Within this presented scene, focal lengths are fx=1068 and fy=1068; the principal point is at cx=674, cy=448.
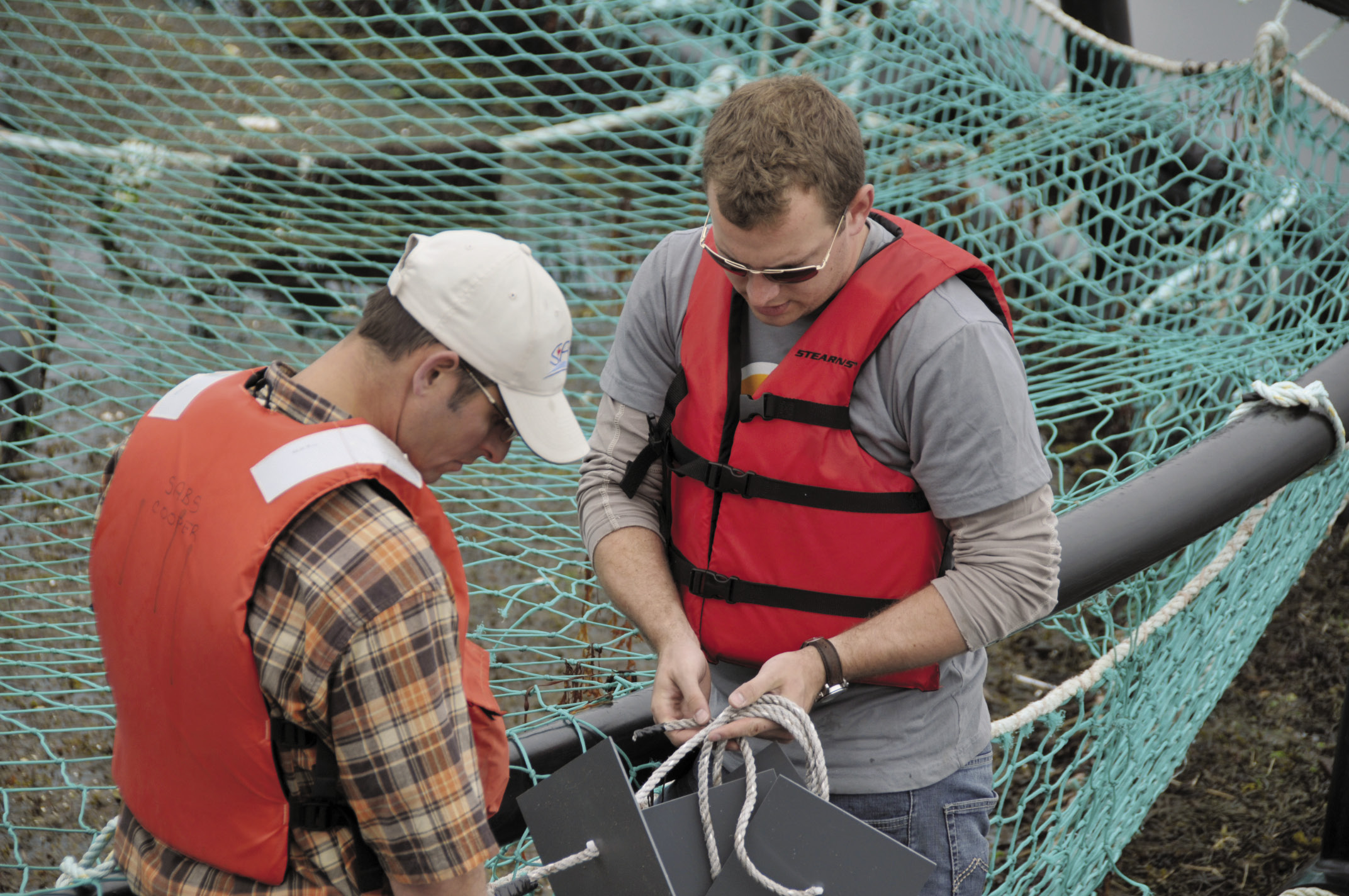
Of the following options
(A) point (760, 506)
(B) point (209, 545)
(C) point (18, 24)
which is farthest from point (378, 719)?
(C) point (18, 24)

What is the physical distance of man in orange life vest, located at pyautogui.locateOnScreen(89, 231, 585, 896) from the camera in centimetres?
93

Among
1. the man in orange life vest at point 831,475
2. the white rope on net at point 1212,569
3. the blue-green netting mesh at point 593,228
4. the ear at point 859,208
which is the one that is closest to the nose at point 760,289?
the man in orange life vest at point 831,475

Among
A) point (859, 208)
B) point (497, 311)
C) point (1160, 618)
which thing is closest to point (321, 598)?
point (497, 311)

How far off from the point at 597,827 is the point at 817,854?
9.0 inches

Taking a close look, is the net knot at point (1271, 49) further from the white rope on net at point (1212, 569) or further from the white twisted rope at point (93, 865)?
the white twisted rope at point (93, 865)

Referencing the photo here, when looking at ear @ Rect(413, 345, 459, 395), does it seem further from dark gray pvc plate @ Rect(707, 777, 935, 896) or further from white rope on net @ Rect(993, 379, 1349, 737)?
white rope on net @ Rect(993, 379, 1349, 737)

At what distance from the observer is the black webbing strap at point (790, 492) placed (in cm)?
Result: 136

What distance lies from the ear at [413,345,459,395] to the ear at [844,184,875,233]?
54 centimetres

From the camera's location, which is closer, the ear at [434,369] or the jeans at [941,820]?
the ear at [434,369]

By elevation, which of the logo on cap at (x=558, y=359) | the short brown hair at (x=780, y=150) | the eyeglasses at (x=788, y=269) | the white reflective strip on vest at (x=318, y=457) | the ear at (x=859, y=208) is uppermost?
the short brown hair at (x=780, y=150)

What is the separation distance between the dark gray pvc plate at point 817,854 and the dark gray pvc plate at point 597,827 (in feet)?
0.19

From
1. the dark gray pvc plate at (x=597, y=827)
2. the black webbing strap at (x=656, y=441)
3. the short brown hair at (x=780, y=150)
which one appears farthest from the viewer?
the black webbing strap at (x=656, y=441)

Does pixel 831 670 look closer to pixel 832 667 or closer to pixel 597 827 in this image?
pixel 832 667

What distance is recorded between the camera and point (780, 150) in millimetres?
1244
